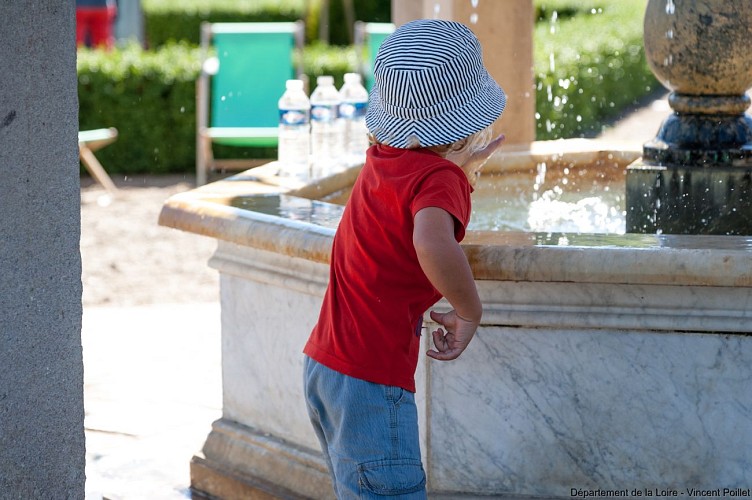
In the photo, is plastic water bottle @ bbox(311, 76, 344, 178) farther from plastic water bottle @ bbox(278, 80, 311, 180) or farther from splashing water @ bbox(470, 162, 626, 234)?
splashing water @ bbox(470, 162, 626, 234)

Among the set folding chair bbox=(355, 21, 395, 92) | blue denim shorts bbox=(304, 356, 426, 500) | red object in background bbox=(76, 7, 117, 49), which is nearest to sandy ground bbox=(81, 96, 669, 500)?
blue denim shorts bbox=(304, 356, 426, 500)

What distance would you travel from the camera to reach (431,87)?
6.93 feet

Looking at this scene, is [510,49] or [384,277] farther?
[510,49]

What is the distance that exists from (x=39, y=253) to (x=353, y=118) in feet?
7.59

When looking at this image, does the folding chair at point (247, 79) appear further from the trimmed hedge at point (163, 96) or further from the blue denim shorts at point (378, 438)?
the blue denim shorts at point (378, 438)

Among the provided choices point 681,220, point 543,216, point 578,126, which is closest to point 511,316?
point 681,220

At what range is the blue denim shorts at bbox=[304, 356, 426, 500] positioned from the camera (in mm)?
2164

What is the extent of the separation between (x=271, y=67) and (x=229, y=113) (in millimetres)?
476

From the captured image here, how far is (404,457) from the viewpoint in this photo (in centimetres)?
217

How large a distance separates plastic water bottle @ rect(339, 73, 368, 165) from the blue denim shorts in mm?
2183

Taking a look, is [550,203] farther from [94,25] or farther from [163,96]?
[94,25]

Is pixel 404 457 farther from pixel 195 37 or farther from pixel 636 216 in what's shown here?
pixel 195 37

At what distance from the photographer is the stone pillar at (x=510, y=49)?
5230 mm

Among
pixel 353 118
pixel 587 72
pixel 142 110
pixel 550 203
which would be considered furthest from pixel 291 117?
pixel 587 72
